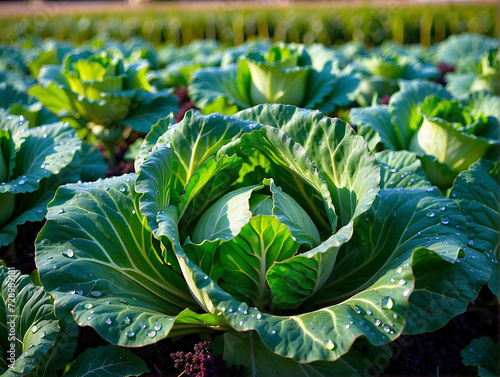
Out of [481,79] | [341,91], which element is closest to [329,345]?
[341,91]

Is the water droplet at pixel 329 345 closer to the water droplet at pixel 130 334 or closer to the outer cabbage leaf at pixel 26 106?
the water droplet at pixel 130 334

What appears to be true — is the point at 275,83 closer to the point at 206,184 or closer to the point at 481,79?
the point at 206,184

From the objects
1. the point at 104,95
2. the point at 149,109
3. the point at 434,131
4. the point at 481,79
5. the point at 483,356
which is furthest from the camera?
the point at 481,79

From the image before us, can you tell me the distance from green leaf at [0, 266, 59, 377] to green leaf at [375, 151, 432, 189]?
71.7 inches

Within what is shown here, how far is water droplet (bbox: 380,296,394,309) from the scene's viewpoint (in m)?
1.74

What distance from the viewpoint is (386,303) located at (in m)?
1.76

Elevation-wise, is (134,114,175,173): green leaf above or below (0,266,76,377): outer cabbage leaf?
above

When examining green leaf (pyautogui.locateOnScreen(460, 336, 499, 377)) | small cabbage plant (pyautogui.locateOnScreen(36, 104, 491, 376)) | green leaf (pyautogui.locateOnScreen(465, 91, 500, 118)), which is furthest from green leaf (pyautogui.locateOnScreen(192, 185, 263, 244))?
green leaf (pyautogui.locateOnScreen(465, 91, 500, 118))

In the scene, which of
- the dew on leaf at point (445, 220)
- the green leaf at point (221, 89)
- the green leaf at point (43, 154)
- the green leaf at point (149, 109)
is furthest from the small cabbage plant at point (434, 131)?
the green leaf at point (43, 154)

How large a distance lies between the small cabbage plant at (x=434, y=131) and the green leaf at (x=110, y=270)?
1498 mm

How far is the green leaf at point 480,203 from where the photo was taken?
2.39 m

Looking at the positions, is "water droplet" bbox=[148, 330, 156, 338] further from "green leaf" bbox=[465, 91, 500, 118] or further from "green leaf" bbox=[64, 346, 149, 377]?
"green leaf" bbox=[465, 91, 500, 118]

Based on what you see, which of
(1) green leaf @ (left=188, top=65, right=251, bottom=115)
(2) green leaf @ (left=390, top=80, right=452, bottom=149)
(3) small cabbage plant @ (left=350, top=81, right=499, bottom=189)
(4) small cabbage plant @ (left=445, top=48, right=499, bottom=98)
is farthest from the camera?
(4) small cabbage plant @ (left=445, top=48, right=499, bottom=98)

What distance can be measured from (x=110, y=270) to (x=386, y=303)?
1.17m
